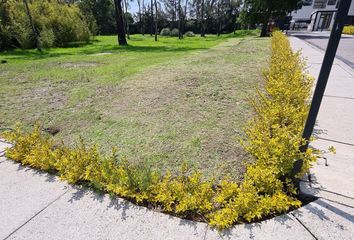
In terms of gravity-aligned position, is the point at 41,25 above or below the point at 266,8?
below

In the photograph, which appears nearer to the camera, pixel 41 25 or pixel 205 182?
pixel 205 182

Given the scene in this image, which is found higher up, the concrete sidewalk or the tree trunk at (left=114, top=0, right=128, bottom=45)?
the tree trunk at (left=114, top=0, right=128, bottom=45)

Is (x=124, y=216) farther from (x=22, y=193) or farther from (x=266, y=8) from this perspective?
(x=266, y=8)

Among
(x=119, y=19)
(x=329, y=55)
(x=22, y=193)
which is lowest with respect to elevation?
(x=22, y=193)

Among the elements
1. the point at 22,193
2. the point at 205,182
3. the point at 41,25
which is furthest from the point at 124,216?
the point at 41,25

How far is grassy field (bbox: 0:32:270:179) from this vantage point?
3178mm

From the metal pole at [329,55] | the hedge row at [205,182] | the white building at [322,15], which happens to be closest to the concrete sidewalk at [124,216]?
the hedge row at [205,182]

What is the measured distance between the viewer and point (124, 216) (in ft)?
7.27

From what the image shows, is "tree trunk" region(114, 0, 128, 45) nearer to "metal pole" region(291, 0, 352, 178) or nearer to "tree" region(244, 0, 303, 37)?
"tree" region(244, 0, 303, 37)

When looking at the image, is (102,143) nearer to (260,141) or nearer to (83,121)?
(83,121)

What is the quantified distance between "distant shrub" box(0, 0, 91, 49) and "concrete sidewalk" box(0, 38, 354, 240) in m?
18.0

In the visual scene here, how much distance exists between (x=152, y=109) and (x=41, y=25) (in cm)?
1848

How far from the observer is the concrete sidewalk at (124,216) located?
2.00 metres

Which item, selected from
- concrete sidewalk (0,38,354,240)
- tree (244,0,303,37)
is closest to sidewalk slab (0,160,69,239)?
concrete sidewalk (0,38,354,240)
